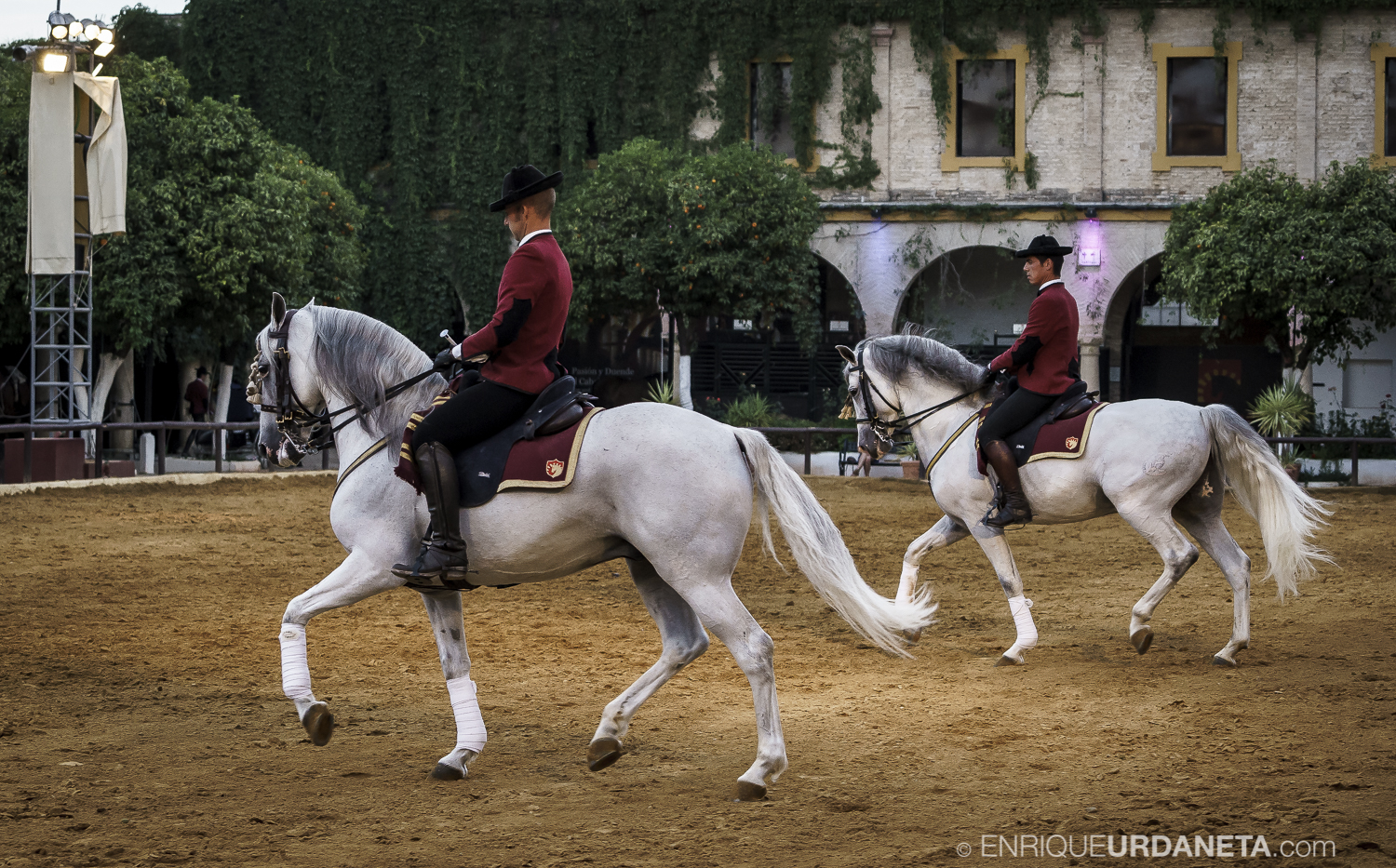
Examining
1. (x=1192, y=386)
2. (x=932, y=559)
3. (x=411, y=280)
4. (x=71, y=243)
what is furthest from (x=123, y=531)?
(x=1192, y=386)

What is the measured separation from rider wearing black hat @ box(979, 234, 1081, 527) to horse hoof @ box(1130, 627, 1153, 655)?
1011 mm

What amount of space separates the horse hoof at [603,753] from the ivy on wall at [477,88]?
2531 cm

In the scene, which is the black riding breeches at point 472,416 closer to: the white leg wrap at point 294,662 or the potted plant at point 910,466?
the white leg wrap at point 294,662

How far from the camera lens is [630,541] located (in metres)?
5.90

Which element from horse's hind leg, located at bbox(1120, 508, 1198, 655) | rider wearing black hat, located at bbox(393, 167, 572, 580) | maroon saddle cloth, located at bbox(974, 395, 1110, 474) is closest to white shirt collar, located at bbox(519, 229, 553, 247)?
rider wearing black hat, located at bbox(393, 167, 572, 580)

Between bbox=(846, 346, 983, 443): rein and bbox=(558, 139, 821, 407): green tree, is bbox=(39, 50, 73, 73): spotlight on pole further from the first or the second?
bbox=(846, 346, 983, 443): rein

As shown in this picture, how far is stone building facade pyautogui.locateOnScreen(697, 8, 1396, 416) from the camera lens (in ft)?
93.2

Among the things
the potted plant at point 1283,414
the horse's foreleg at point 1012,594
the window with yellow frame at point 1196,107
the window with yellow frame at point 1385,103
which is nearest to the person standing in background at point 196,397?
the potted plant at point 1283,414

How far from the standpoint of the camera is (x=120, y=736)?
6.59 metres

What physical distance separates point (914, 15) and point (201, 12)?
16.8 m

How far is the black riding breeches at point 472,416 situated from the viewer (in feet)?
19.3

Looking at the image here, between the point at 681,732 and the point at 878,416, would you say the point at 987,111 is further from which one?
the point at 681,732

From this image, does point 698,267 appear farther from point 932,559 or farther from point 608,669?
point 608,669

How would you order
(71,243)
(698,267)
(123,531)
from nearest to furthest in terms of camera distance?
(123,531) → (71,243) → (698,267)
